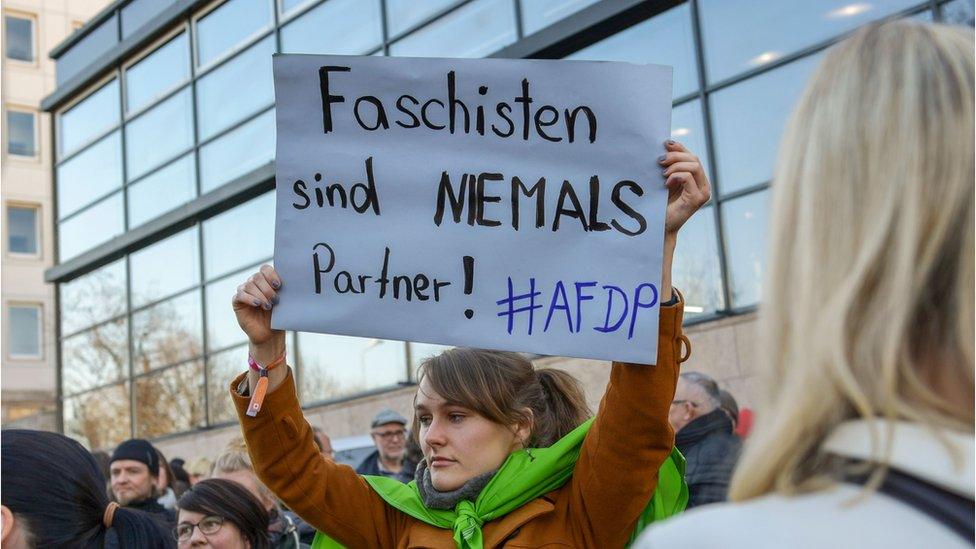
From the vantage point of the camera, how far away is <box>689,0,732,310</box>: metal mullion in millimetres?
10031

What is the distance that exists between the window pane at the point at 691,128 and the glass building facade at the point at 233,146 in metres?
0.02

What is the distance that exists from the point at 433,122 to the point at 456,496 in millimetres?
833

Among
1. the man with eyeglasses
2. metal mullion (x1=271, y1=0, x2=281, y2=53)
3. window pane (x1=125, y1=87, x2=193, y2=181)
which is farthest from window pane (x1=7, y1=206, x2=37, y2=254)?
the man with eyeglasses

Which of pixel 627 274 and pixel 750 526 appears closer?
pixel 750 526

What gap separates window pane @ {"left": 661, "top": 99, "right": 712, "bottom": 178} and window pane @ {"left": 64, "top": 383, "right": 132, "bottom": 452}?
1173 centimetres

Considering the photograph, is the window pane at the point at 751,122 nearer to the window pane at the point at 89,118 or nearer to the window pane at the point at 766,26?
the window pane at the point at 766,26

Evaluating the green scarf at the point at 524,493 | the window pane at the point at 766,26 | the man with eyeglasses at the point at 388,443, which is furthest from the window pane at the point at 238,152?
the green scarf at the point at 524,493

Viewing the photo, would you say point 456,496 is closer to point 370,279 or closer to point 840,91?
point 370,279

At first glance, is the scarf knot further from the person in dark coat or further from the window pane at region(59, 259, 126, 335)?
the window pane at region(59, 259, 126, 335)

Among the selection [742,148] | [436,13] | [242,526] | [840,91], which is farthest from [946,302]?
[436,13]

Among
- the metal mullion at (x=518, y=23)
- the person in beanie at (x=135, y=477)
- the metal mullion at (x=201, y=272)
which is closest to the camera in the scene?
the person in beanie at (x=135, y=477)

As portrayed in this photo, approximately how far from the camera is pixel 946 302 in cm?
107

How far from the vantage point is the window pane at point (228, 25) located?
1593 centimetres

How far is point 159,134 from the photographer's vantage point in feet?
58.4
